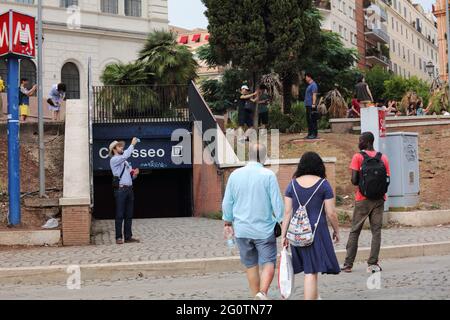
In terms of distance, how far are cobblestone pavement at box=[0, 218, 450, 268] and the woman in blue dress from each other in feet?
14.4

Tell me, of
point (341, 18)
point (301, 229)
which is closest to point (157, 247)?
point (301, 229)

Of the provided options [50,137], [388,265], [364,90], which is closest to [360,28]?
[364,90]

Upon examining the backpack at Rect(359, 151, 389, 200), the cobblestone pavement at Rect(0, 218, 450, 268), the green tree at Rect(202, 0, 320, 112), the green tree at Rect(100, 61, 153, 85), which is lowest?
the cobblestone pavement at Rect(0, 218, 450, 268)

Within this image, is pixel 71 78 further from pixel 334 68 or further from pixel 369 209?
pixel 369 209

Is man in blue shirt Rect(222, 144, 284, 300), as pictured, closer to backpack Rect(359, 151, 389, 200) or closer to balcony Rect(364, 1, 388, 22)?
backpack Rect(359, 151, 389, 200)

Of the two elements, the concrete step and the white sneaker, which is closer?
the white sneaker

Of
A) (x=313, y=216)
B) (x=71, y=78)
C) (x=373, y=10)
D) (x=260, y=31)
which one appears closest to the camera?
(x=313, y=216)

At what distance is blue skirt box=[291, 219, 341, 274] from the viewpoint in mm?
6812

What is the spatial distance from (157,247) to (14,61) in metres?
4.55

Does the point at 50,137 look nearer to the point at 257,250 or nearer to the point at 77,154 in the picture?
the point at 77,154

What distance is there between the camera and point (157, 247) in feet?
41.1

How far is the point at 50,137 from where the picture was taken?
62.9 feet

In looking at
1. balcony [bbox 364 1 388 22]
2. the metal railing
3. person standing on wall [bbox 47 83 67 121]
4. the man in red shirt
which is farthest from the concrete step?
balcony [bbox 364 1 388 22]

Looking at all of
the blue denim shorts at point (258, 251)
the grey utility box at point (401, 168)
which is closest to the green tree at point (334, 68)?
the grey utility box at point (401, 168)
